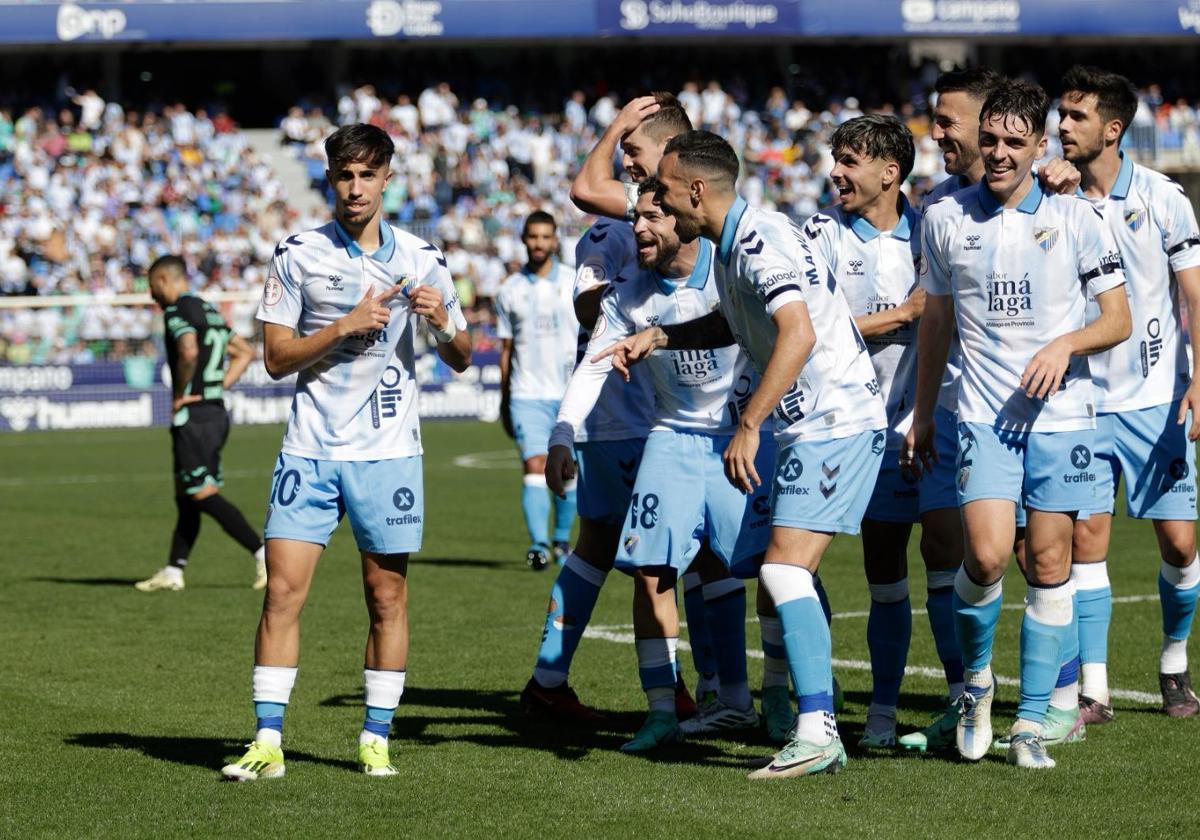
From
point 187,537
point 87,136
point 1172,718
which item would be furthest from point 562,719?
point 87,136

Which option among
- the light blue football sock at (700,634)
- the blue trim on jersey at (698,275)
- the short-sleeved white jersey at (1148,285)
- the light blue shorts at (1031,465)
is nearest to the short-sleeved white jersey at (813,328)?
the light blue shorts at (1031,465)

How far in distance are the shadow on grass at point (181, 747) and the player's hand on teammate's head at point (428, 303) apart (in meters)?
1.65

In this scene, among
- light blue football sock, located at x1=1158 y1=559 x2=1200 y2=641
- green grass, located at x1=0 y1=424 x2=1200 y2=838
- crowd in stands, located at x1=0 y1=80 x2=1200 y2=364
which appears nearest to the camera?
green grass, located at x1=0 y1=424 x2=1200 y2=838

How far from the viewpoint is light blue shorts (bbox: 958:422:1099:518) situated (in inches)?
244

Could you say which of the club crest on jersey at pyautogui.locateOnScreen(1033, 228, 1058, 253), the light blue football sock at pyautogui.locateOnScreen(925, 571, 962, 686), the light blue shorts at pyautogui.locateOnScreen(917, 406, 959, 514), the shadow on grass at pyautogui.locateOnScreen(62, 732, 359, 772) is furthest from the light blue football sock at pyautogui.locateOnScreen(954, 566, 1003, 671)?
the shadow on grass at pyautogui.locateOnScreen(62, 732, 359, 772)

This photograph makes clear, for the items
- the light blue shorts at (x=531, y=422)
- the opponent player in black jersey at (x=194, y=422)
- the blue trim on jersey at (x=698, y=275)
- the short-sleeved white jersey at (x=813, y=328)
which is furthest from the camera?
the light blue shorts at (x=531, y=422)

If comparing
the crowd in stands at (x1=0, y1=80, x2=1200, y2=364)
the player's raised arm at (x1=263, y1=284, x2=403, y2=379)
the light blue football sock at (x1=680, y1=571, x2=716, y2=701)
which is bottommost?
the light blue football sock at (x1=680, y1=571, x2=716, y2=701)

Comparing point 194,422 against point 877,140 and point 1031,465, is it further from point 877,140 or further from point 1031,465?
point 1031,465

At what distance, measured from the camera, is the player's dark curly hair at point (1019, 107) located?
6.09m

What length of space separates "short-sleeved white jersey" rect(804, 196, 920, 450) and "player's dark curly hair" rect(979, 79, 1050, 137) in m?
0.85

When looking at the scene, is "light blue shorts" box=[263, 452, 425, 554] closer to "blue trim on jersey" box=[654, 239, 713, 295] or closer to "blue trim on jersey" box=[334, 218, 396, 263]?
"blue trim on jersey" box=[334, 218, 396, 263]

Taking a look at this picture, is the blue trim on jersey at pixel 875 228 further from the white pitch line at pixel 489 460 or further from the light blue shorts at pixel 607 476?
the white pitch line at pixel 489 460

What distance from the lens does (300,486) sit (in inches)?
246

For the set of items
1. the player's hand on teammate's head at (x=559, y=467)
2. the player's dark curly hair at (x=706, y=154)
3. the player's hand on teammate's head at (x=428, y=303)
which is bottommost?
the player's hand on teammate's head at (x=559, y=467)
